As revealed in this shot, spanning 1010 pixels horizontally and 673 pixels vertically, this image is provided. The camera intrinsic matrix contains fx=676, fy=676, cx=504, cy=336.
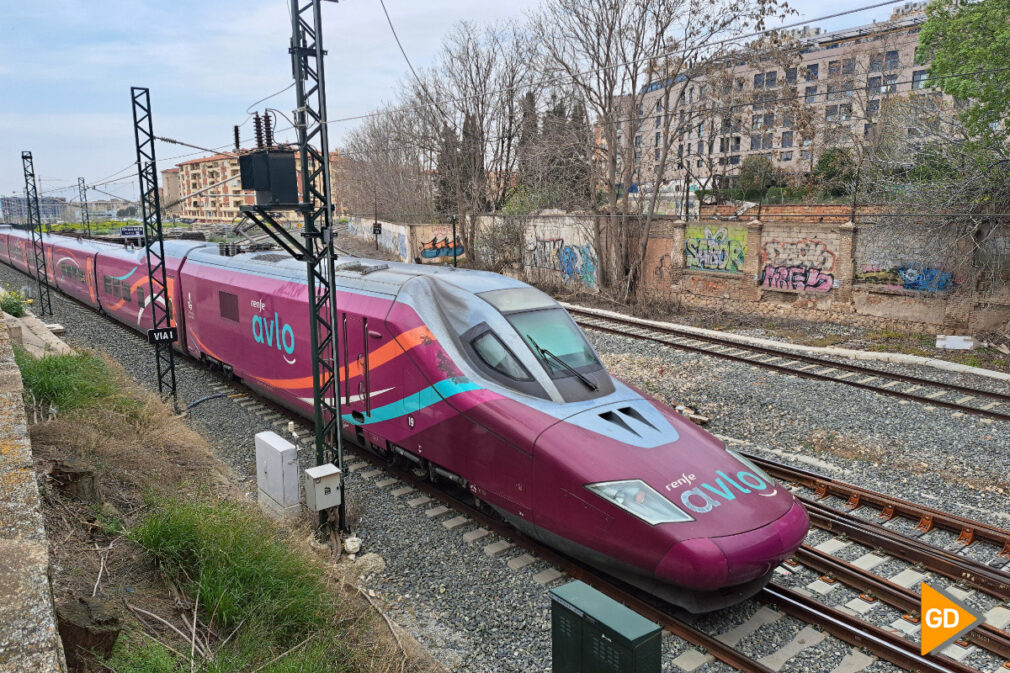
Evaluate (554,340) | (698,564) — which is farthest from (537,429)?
(698,564)

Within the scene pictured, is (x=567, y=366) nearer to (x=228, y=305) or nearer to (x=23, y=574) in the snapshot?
(x=23, y=574)

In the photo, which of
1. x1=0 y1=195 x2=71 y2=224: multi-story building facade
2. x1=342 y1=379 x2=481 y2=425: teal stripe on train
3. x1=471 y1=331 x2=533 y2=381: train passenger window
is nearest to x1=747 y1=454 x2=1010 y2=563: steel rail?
x1=471 y1=331 x2=533 y2=381: train passenger window

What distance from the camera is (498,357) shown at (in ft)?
24.7

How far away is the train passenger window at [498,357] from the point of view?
735 cm

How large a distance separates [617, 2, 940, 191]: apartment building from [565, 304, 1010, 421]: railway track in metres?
6.56

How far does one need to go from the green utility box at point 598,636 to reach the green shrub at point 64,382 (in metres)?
7.76

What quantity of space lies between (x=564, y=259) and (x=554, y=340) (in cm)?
2269

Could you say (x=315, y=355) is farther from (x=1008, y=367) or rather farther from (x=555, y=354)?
(x=1008, y=367)

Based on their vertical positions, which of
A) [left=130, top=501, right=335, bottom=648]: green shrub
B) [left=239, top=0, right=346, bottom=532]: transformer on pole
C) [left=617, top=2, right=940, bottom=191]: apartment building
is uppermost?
[left=617, top=2, right=940, bottom=191]: apartment building

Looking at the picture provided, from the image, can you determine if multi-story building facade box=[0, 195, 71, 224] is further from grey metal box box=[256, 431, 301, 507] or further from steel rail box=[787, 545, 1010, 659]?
steel rail box=[787, 545, 1010, 659]

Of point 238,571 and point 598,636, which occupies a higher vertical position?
point 598,636

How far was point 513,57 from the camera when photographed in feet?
125

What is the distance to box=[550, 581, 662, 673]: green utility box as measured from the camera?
13.3 feet

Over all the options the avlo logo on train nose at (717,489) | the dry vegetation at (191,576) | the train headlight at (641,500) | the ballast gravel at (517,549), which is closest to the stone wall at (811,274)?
the ballast gravel at (517,549)
